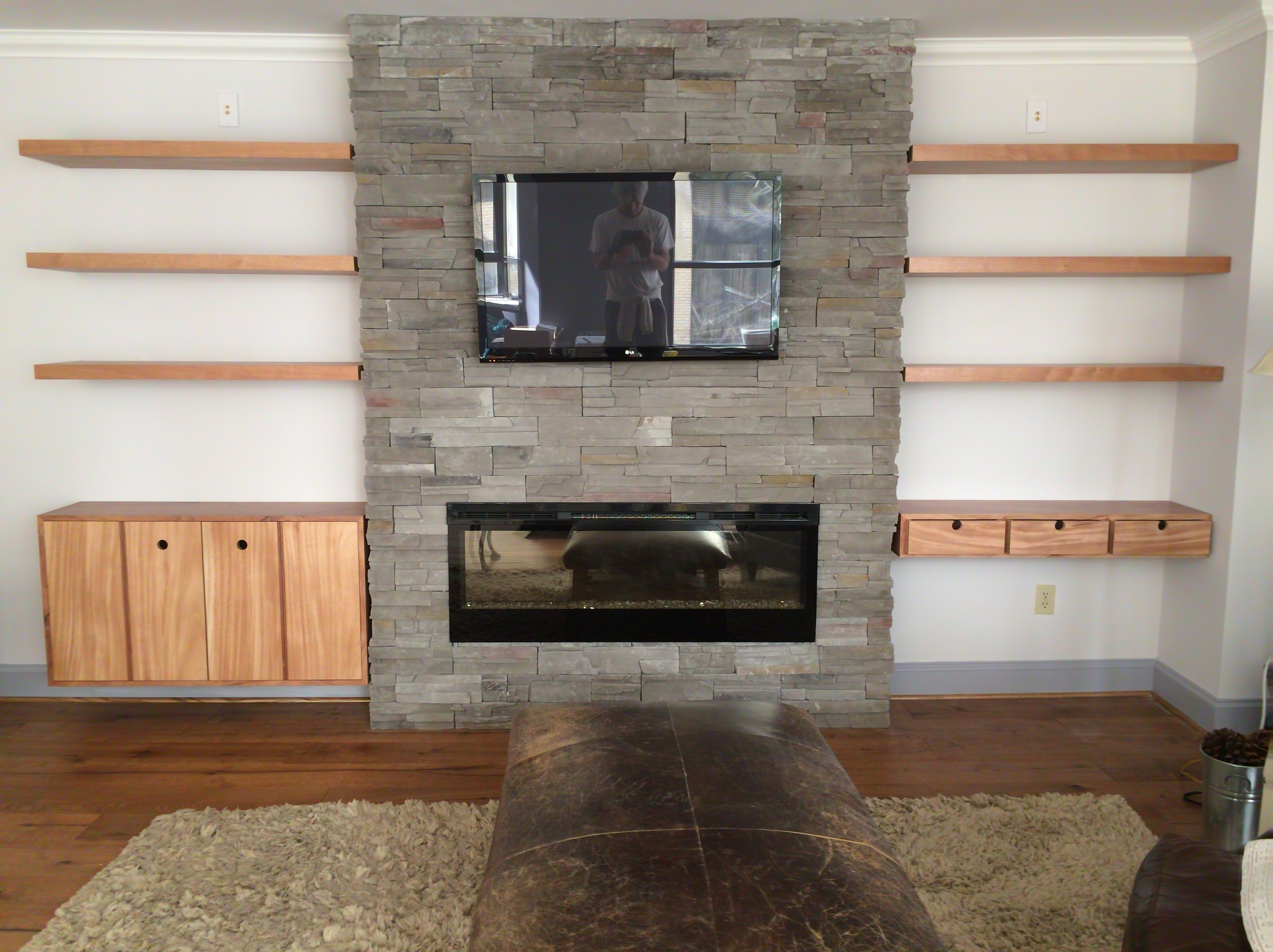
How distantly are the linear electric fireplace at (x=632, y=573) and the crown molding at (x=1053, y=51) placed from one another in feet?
5.64

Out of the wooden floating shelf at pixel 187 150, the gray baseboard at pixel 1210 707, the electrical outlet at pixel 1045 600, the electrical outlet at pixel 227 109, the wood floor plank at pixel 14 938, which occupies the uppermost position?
the electrical outlet at pixel 227 109

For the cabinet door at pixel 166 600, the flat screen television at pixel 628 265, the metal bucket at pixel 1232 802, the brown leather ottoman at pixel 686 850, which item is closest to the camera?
the brown leather ottoman at pixel 686 850

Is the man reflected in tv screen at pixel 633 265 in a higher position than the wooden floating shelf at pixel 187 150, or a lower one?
lower

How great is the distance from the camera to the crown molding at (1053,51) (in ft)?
11.3

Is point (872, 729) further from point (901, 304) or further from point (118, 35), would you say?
point (118, 35)

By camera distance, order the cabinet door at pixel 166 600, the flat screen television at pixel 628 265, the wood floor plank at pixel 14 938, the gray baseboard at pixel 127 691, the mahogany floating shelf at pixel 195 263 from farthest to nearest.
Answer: the gray baseboard at pixel 127 691, the cabinet door at pixel 166 600, the mahogany floating shelf at pixel 195 263, the flat screen television at pixel 628 265, the wood floor plank at pixel 14 938

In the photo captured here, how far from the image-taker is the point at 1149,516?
338 cm

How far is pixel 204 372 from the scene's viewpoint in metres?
3.34

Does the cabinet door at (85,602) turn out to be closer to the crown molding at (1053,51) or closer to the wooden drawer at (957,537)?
the wooden drawer at (957,537)

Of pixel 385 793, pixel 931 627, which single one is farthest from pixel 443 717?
pixel 931 627

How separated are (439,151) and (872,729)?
2.53 metres

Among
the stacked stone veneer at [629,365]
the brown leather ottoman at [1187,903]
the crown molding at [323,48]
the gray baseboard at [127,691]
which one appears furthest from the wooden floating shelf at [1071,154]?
the gray baseboard at [127,691]

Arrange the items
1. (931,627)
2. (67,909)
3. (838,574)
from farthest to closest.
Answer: (931,627), (838,574), (67,909)

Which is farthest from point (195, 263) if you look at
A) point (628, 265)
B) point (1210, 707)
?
point (1210, 707)
